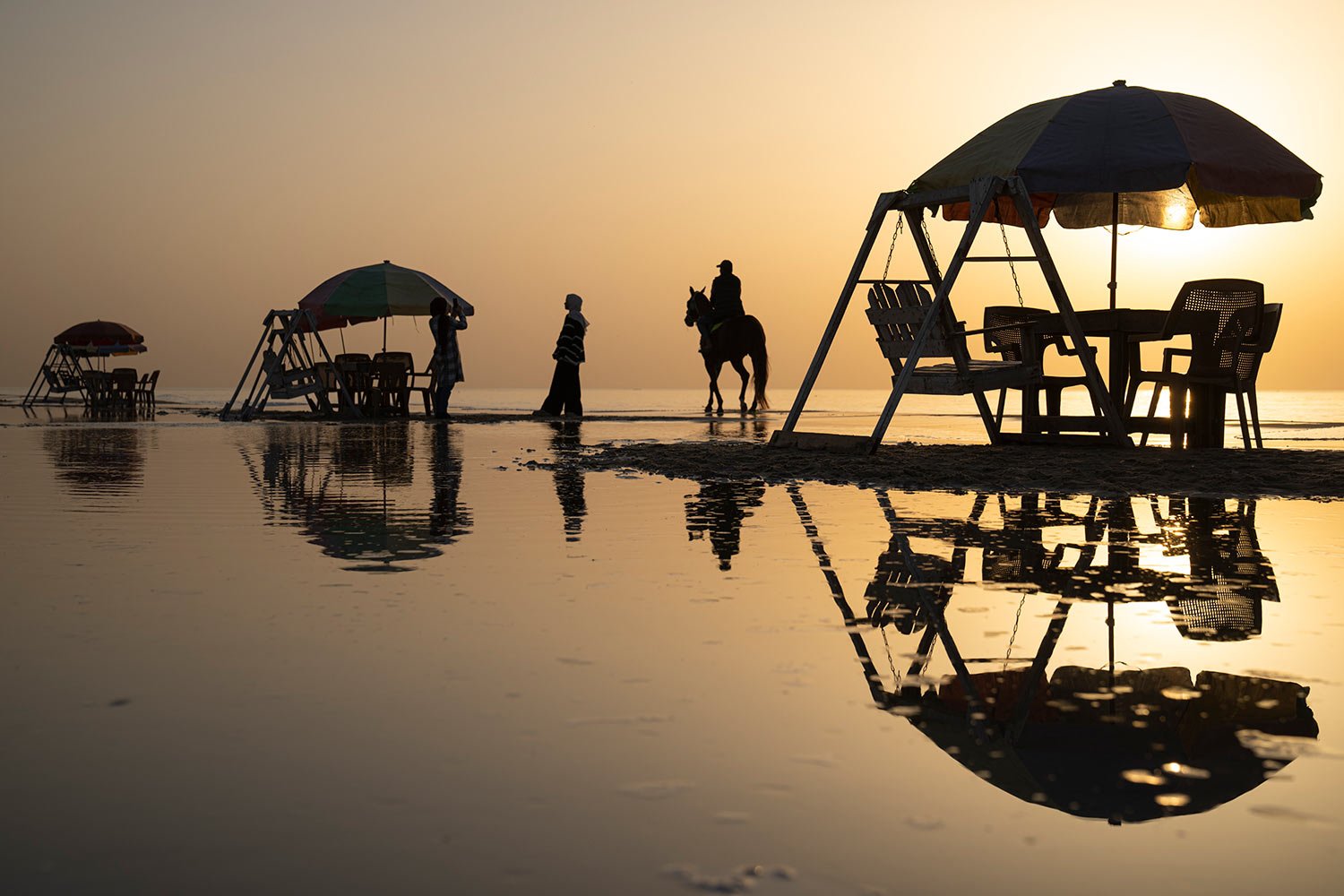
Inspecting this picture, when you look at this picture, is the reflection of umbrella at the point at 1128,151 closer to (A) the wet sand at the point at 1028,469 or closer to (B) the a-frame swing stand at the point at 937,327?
(B) the a-frame swing stand at the point at 937,327

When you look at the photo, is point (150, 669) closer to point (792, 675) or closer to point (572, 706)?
point (572, 706)

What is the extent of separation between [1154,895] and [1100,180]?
34.0ft

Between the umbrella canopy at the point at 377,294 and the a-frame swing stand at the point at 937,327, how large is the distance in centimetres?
1305

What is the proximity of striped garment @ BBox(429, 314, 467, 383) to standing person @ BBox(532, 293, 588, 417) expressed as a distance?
5.67ft

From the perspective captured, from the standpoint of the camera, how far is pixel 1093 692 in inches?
136

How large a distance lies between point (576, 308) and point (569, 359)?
35.7 inches

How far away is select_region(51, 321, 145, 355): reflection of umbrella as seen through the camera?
130ft

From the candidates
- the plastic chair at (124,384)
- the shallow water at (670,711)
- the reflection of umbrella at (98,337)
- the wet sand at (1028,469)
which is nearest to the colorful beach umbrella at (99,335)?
the reflection of umbrella at (98,337)

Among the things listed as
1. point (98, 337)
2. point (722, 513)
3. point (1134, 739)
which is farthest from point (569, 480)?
point (98, 337)

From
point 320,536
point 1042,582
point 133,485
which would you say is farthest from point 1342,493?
point 133,485

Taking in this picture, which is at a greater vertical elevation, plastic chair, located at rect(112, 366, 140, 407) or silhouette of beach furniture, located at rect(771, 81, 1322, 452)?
silhouette of beach furniture, located at rect(771, 81, 1322, 452)

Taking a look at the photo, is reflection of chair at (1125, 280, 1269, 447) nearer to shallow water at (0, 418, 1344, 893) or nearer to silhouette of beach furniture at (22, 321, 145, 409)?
shallow water at (0, 418, 1344, 893)

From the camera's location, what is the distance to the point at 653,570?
5.63 meters

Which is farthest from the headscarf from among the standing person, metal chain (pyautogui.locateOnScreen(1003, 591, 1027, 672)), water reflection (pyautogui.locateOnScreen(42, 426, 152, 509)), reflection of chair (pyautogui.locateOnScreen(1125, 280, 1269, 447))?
metal chain (pyautogui.locateOnScreen(1003, 591, 1027, 672))
